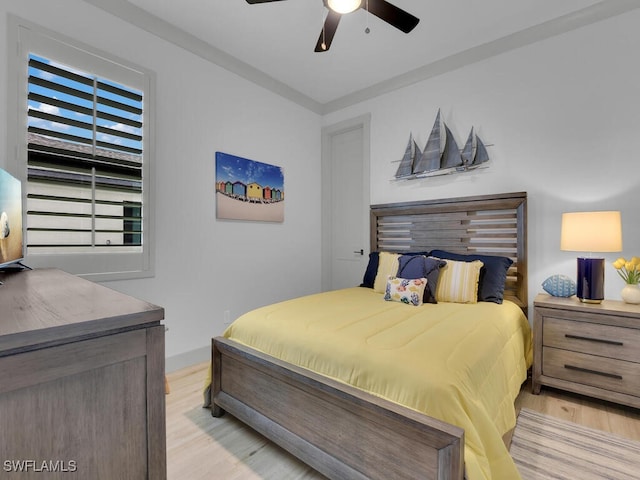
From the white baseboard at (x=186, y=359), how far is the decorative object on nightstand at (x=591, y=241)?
3.15 metres

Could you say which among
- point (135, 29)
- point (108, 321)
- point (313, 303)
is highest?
point (135, 29)

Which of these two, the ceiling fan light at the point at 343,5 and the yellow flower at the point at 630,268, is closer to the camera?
the ceiling fan light at the point at 343,5

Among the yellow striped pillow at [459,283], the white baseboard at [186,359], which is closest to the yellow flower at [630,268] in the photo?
the yellow striped pillow at [459,283]

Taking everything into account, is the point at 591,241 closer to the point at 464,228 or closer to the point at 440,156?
the point at 464,228

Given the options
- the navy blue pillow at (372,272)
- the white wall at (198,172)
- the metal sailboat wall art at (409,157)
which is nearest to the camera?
the white wall at (198,172)

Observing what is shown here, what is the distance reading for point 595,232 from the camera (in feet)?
7.31

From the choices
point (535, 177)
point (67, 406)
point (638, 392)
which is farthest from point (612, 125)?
point (67, 406)

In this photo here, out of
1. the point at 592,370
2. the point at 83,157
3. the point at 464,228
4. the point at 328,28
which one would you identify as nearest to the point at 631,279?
the point at 592,370

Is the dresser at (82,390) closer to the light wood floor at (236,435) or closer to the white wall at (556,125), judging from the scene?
the light wood floor at (236,435)

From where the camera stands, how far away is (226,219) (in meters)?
3.21

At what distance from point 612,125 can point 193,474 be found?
3684 mm

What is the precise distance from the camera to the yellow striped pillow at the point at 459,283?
2566 millimetres

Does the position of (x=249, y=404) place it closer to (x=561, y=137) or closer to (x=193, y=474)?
(x=193, y=474)

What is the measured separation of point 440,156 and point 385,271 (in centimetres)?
134
